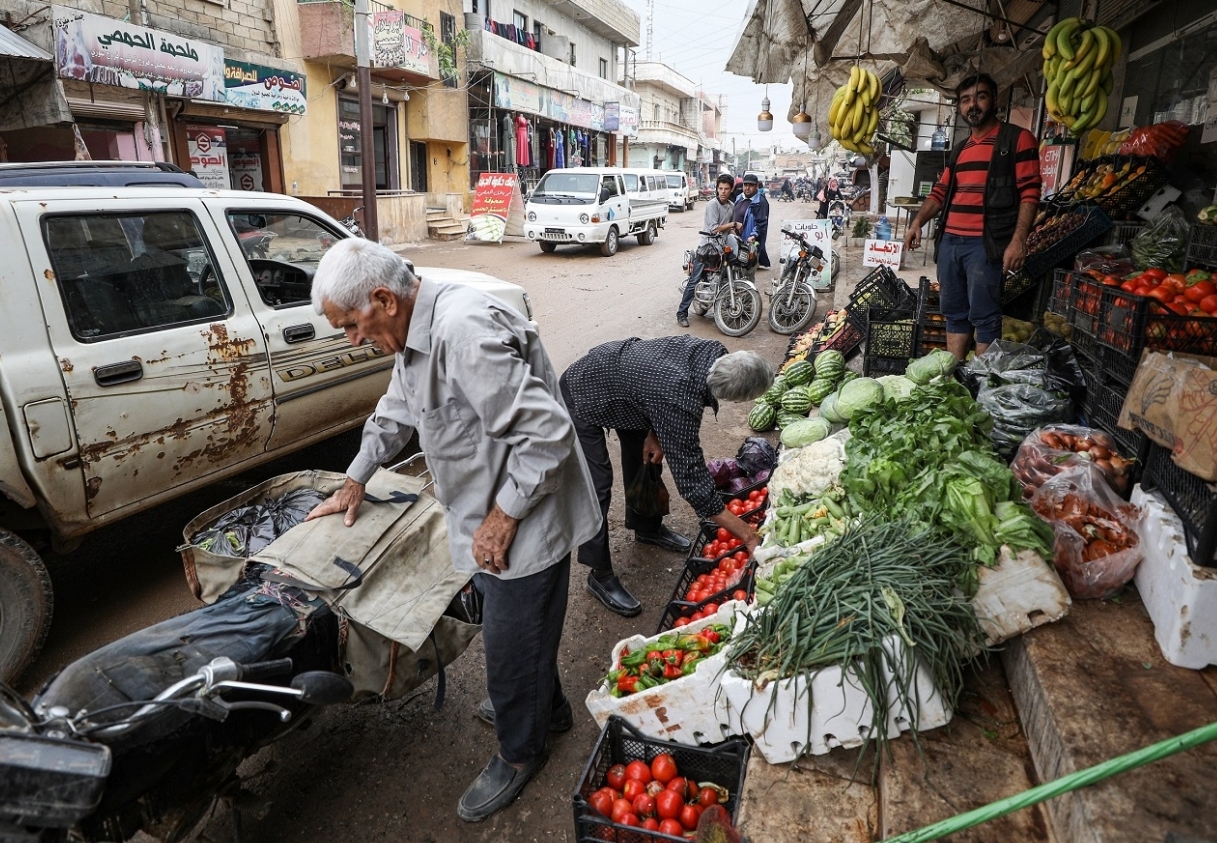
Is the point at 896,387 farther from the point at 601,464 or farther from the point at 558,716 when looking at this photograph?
the point at 558,716

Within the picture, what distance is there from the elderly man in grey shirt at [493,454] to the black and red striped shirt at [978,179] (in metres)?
3.88

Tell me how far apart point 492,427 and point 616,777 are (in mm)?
1294

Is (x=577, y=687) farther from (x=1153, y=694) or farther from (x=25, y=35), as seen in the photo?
(x=25, y=35)

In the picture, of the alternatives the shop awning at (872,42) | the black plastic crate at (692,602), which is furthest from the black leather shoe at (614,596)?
the shop awning at (872,42)

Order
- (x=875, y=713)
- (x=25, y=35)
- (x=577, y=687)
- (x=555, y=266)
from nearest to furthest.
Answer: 1. (x=875, y=713)
2. (x=577, y=687)
3. (x=25, y=35)
4. (x=555, y=266)

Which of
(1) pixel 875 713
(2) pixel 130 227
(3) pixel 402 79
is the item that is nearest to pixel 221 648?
(1) pixel 875 713

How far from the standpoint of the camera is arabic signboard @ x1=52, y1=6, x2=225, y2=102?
10.9 metres

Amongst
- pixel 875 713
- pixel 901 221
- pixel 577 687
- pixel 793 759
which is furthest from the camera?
pixel 901 221

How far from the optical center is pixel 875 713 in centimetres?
210

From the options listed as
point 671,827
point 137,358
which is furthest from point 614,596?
point 137,358

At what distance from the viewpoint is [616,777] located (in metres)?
2.56

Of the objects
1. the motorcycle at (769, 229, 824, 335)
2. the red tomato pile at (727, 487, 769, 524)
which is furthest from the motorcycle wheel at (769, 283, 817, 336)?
the red tomato pile at (727, 487, 769, 524)

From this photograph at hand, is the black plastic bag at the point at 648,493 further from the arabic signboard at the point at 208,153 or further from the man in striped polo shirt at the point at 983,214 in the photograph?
the arabic signboard at the point at 208,153

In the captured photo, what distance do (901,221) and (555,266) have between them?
9.00 metres
